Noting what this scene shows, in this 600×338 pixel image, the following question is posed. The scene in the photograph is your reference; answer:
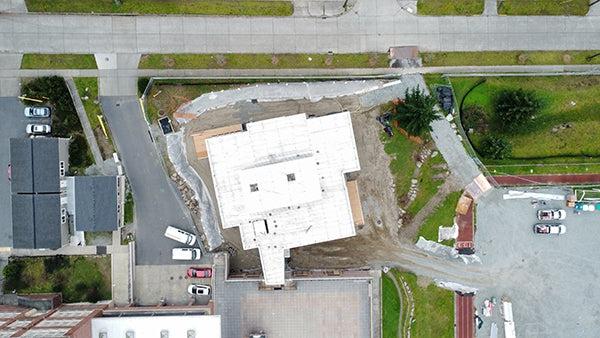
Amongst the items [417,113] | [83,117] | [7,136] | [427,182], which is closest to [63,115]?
[83,117]

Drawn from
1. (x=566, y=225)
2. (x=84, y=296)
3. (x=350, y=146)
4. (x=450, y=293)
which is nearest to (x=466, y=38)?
(x=350, y=146)

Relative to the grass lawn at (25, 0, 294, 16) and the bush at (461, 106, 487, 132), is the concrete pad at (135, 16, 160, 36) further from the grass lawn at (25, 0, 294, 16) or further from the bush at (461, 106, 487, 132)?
the bush at (461, 106, 487, 132)

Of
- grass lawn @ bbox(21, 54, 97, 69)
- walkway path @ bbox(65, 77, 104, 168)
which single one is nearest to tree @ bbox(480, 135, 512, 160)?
walkway path @ bbox(65, 77, 104, 168)

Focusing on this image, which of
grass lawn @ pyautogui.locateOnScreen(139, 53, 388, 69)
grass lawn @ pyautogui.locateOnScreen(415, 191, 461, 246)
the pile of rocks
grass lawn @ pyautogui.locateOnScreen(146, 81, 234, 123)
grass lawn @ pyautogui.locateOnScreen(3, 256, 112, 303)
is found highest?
grass lawn @ pyautogui.locateOnScreen(139, 53, 388, 69)

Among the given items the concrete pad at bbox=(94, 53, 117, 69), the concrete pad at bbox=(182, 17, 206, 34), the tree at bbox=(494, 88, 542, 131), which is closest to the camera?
the tree at bbox=(494, 88, 542, 131)

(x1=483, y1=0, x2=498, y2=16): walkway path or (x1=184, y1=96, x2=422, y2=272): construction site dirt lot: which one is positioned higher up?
(x1=483, y1=0, x2=498, y2=16): walkway path

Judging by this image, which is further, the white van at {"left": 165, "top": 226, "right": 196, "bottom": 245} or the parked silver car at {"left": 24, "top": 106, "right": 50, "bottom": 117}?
the white van at {"left": 165, "top": 226, "right": 196, "bottom": 245}

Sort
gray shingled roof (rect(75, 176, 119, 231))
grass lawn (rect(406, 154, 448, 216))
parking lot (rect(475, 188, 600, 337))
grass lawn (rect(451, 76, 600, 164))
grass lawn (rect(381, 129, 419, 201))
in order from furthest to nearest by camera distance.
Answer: parking lot (rect(475, 188, 600, 337))
grass lawn (rect(451, 76, 600, 164))
grass lawn (rect(406, 154, 448, 216))
grass lawn (rect(381, 129, 419, 201))
gray shingled roof (rect(75, 176, 119, 231))
